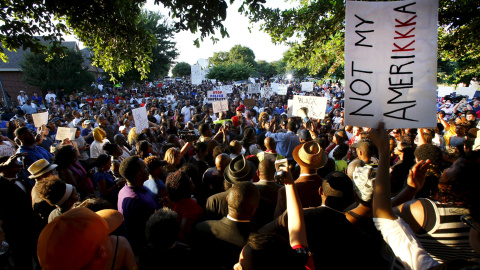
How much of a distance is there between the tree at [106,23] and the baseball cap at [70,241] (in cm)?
297

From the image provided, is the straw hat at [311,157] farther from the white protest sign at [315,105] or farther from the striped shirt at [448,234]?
the white protest sign at [315,105]

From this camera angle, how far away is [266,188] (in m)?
3.38

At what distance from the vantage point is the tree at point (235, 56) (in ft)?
341

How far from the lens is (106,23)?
452cm

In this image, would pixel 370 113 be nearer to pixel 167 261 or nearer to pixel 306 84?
pixel 167 261

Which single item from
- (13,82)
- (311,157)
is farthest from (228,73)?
(311,157)

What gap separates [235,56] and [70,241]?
4232 inches

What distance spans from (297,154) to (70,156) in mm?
3483

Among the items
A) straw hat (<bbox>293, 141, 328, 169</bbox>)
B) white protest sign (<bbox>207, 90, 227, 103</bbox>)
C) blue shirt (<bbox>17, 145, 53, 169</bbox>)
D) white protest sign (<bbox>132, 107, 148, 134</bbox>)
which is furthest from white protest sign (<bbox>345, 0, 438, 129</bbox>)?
white protest sign (<bbox>207, 90, 227, 103</bbox>)

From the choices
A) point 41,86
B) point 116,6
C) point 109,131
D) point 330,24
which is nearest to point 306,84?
point 330,24

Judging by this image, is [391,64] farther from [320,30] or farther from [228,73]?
[228,73]

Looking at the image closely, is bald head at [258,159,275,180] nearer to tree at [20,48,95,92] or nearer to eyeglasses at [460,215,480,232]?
eyeglasses at [460,215,480,232]

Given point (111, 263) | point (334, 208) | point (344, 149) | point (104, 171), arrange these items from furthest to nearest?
point (344, 149)
point (104, 171)
point (334, 208)
point (111, 263)

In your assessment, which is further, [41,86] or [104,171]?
[41,86]
